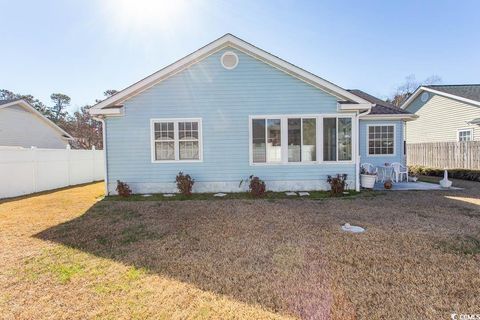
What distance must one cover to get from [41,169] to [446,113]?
23.4 m

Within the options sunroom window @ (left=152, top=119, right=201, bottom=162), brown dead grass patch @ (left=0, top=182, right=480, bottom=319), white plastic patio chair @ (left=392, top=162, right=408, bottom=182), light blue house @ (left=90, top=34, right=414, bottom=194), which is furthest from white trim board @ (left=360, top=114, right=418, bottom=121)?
sunroom window @ (left=152, top=119, right=201, bottom=162)

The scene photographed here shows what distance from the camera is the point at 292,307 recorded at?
2.63 m

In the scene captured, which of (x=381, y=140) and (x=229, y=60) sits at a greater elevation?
(x=229, y=60)

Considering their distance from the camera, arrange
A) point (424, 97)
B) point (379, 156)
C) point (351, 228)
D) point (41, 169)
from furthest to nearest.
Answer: point (424, 97)
point (379, 156)
point (41, 169)
point (351, 228)

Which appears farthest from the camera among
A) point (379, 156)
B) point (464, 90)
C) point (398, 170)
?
point (464, 90)

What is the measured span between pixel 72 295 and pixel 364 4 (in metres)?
14.2

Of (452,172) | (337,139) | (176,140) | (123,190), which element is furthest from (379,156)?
(123,190)

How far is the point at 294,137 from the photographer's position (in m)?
9.21

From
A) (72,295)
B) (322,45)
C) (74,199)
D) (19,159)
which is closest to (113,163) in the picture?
(74,199)

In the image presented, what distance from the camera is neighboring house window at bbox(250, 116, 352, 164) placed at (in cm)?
916

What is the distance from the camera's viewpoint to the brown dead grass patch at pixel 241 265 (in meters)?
2.65

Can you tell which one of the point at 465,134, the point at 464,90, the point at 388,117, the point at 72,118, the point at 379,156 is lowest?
the point at 379,156

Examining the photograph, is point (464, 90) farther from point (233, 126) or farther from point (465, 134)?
point (233, 126)

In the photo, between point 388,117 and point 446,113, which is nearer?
point 388,117
